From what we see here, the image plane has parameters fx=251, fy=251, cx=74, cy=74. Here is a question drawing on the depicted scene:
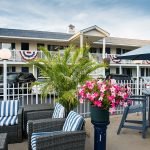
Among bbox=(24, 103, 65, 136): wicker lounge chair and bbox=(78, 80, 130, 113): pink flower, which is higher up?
bbox=(78, 80, 130, 113): pink flower

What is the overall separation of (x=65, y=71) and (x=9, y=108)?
73.7 inches

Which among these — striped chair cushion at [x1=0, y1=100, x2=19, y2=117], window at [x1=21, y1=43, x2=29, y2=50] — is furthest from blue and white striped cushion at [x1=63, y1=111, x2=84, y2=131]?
window at [x1=21, y1=43, x2=29, y2=50]

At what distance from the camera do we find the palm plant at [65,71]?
6777 millimetres

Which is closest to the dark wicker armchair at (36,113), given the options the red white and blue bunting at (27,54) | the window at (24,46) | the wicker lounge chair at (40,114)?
the wicker lounge chair at (40,114)

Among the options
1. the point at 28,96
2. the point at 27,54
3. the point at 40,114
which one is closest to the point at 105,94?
the point at 40,114

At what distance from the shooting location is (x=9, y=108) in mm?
6957

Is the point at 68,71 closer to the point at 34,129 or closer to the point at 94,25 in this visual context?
the point at 34,129

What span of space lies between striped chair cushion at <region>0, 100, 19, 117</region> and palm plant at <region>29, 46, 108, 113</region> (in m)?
0.86

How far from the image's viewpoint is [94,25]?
904 inches

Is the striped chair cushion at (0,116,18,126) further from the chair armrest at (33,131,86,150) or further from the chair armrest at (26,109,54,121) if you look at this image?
the chair armrest at (33,131,86,150)

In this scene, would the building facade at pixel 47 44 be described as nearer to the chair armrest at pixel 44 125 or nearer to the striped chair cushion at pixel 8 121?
the striped chair cushion at pixel 8 121

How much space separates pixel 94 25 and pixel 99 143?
18966mm

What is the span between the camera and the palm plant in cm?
678

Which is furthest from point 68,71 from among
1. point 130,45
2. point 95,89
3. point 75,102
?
point 130,45
